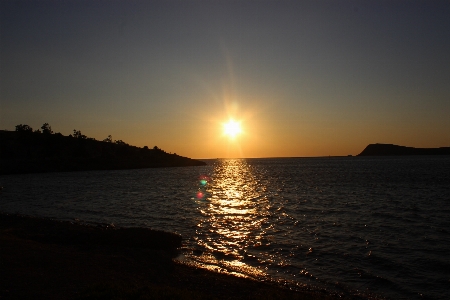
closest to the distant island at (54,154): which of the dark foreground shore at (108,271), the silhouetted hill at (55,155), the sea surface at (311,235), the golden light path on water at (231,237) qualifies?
the silhouetted hill at (55,155)

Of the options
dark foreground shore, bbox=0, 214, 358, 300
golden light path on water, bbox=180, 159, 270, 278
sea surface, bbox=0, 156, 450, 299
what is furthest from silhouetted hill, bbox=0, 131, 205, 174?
dark foreground shore, bbox=0, 214, 358, 300

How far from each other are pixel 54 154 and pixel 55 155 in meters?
1.22

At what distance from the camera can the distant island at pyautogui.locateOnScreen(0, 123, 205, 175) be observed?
141 m

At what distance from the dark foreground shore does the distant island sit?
12185 cm

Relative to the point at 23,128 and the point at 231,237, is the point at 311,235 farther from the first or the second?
the point at 23,128

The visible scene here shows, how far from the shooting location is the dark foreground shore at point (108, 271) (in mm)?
12212

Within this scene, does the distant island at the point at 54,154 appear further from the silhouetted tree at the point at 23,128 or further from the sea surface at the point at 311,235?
the sea surface at the point at 311,235

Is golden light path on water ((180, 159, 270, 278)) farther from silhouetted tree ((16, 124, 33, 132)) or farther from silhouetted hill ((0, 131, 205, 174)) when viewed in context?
silhouetted tree ((16, 124, 33, 132))

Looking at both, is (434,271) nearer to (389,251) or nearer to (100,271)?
(389,251)

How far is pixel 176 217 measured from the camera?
34.4 metres

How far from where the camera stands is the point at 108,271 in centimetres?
1592

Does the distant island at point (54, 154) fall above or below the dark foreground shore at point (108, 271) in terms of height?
above

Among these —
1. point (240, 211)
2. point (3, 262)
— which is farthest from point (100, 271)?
point (240, 211)

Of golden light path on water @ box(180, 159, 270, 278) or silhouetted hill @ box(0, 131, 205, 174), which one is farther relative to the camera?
silhouetted hill @ box(0, 131, 205, 174)
